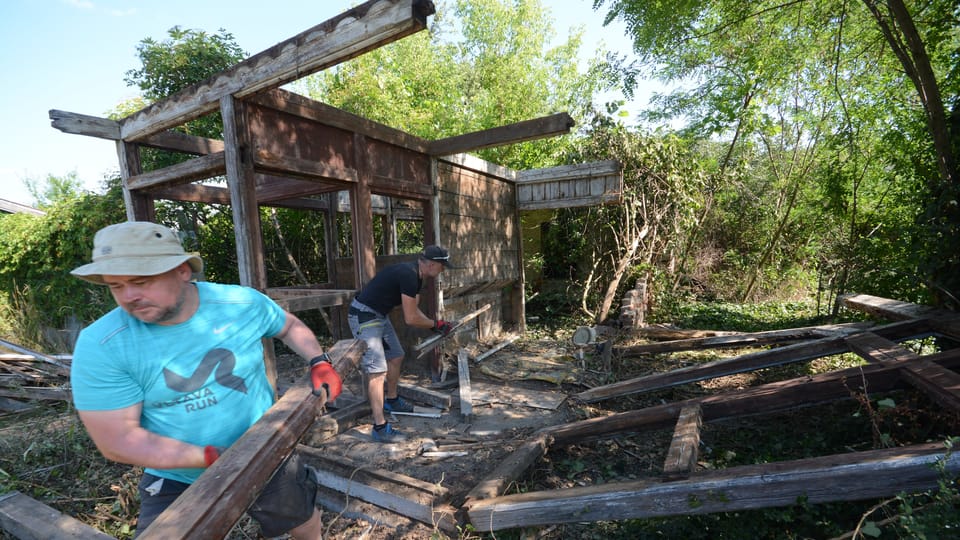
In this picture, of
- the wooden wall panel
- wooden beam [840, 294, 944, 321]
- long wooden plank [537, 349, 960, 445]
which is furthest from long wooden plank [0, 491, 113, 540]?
wooden beam [840, 294, 944, 321]

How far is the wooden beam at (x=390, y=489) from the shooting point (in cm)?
270

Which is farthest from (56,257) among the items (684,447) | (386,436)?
(684,447)

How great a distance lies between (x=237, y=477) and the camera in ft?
4.10

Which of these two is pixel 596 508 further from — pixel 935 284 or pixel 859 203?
pixel 859 203

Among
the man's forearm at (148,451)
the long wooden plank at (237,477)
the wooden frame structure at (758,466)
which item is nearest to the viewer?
the long wooden plank at (237,477)

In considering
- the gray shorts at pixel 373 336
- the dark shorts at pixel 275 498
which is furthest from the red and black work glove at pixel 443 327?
the dark shorts at pixel 275 498

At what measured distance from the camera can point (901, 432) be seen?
2881mm

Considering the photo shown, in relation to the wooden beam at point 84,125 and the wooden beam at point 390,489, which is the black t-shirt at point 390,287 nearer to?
the wooden beam at point 390,489

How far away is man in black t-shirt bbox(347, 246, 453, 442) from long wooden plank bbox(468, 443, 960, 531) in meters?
1.98

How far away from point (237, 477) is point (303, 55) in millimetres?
2839

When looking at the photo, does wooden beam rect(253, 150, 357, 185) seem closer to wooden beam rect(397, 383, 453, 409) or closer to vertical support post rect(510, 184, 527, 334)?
wooden beam rect(397, 383, 453, 409)

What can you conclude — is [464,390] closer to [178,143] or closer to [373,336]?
[373,336]

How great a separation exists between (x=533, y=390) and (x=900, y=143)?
5598 millimetres

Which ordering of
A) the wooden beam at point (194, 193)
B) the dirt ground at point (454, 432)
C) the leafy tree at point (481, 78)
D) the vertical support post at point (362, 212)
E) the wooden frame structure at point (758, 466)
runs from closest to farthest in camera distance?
1. the wooden frame structure at point (758, 466)
2. the dirt ground at point (454, 432)
3. the vertical support post at point (362, 212)
4. the wooden beam at point (194, 193)
5. the leafy tree at point (481, 78)
